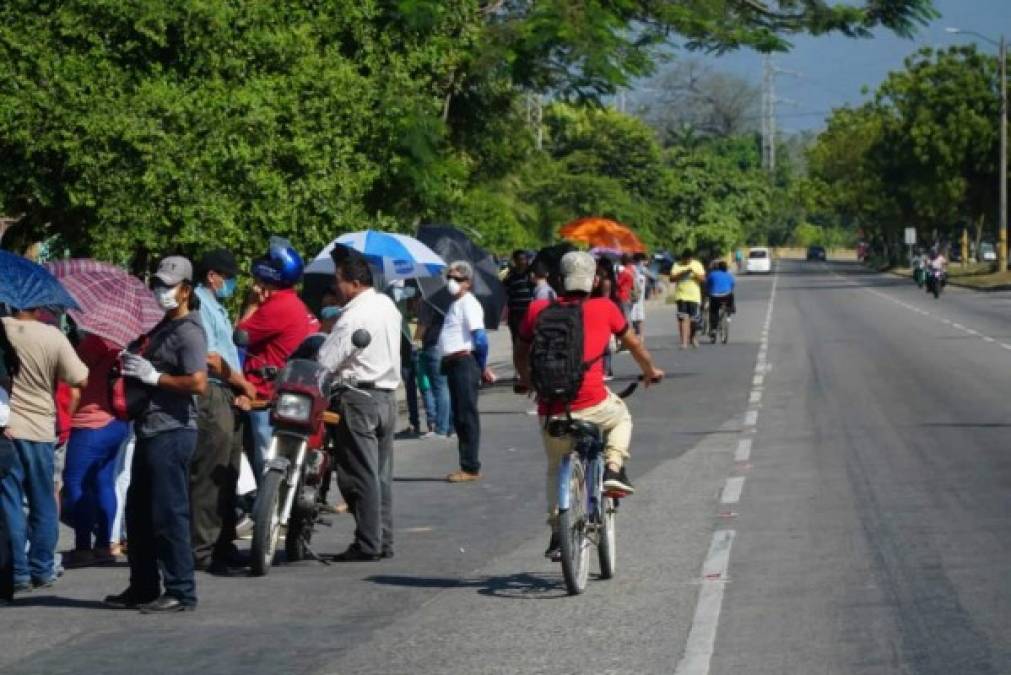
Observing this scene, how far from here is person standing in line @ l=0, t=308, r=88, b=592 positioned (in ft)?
35.8

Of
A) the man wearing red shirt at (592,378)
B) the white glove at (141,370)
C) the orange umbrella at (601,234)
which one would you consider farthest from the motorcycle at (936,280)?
the white glove at (141,370)

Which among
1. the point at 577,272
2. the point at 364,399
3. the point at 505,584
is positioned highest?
the point at 577,272

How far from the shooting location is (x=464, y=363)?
1727cm

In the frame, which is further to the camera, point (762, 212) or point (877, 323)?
point (762, 212)

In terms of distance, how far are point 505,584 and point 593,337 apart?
1.41m

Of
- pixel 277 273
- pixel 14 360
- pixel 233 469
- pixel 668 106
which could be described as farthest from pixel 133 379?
pixel 668 106

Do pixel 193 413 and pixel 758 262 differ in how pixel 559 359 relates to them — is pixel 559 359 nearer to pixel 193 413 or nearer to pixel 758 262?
pixel 193 413

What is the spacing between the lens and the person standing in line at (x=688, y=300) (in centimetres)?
3819

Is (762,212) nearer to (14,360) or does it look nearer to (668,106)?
(668,106)

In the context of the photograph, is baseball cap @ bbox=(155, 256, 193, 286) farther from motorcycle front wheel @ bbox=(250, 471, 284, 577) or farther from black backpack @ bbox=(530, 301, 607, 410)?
black backpack @ bbox=(530, 301, 607, 410)

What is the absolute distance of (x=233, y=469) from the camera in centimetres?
1212

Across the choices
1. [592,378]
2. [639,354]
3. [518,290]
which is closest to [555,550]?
[592,378]

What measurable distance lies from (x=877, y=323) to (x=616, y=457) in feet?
122

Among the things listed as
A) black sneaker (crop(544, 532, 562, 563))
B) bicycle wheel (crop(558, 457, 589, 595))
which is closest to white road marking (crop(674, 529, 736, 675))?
bicycle wheel (crop(558, 457, 589, 595))
